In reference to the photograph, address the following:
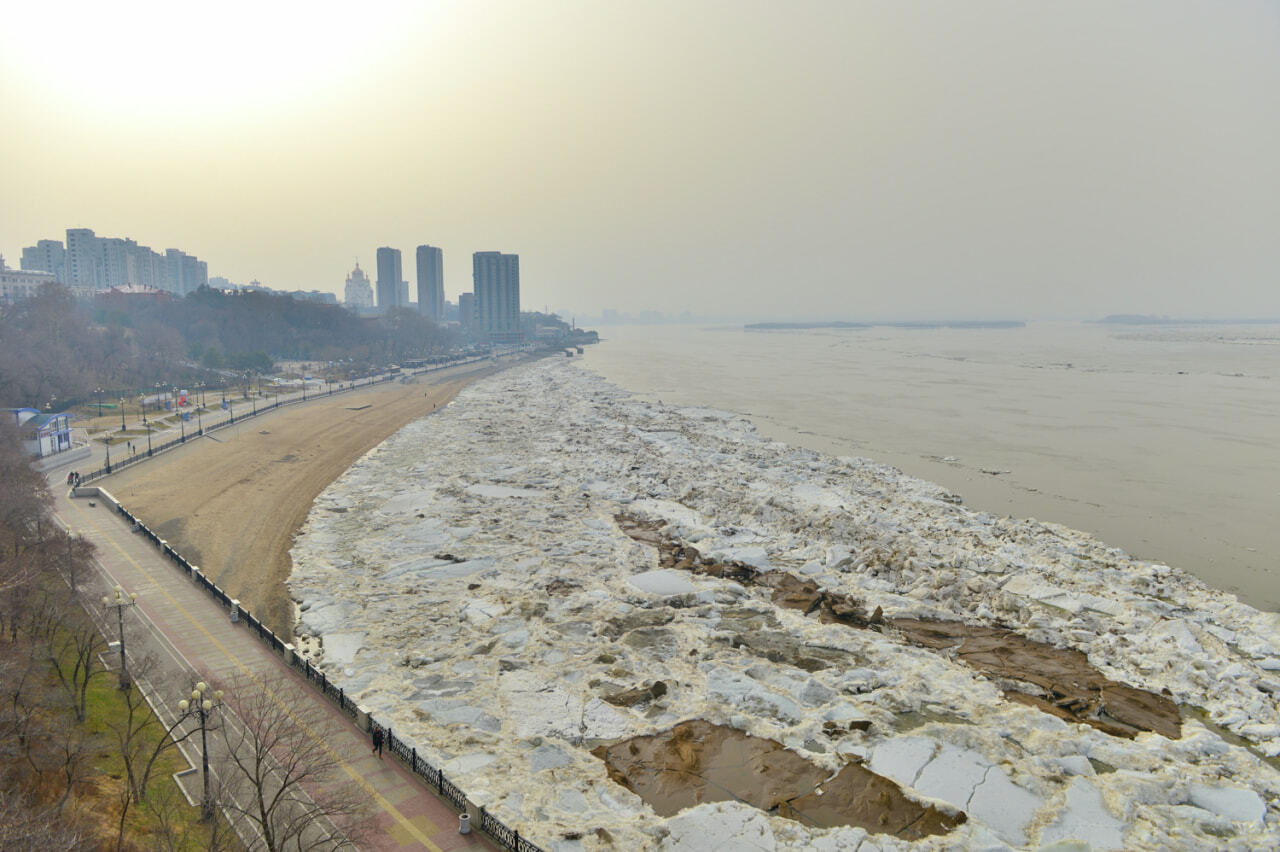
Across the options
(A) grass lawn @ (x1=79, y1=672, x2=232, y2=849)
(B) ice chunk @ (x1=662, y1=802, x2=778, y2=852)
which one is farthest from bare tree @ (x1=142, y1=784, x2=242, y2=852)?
(B) ice chunk @ (x1=662, y1=802, x2=778, y2=852)

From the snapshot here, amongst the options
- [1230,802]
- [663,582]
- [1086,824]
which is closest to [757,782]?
[1086,824]

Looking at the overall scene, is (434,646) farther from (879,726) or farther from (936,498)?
(936,498)

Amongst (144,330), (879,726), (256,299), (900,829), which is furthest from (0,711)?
(256,299)

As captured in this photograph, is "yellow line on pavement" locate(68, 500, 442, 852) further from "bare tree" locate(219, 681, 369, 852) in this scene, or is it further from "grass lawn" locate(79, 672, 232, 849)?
"grass lawn" locate(79, 672, 232, 849)

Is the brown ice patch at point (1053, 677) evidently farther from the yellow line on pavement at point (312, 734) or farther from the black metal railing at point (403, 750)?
the yellow line on pavement at point (312, 734)

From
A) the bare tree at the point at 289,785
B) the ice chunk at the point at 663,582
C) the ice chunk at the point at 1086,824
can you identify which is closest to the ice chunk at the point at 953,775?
the ice chunk at the point at 1086,824

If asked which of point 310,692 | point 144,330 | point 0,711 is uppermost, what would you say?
point 144,330

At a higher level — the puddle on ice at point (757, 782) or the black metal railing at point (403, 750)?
the black metal railing at point (403, 750)
